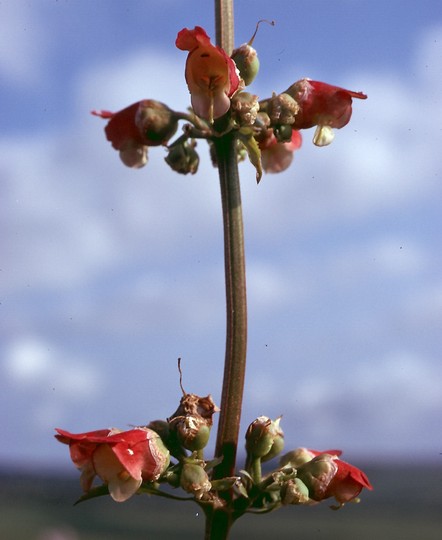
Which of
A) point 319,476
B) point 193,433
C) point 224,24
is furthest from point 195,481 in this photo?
point 224,24

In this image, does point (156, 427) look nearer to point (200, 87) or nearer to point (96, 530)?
point (200, 87)

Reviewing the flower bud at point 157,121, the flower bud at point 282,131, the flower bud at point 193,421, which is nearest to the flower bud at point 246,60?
the flower bud at point 282,131

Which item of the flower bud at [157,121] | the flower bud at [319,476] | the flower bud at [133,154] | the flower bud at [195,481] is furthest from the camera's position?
the flower bud at [133,154]

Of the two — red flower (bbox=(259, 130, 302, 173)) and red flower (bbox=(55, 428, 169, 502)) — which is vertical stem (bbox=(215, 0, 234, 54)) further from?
red flower (bbox=(55, 428, 169, 502))

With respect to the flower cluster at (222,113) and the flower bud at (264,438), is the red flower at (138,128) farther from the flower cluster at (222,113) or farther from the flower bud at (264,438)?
the flower bud at (264,438)

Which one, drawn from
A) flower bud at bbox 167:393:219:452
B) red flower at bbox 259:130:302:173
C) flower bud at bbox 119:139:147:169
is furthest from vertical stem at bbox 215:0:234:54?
flower bud at bbox 167:393:219:452

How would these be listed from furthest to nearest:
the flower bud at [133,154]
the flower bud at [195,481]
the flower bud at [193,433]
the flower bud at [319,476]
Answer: the flower bud at [133,154], the flower bud at [319,476], the flower bud at [193,433], the flower bud at [195,481]
